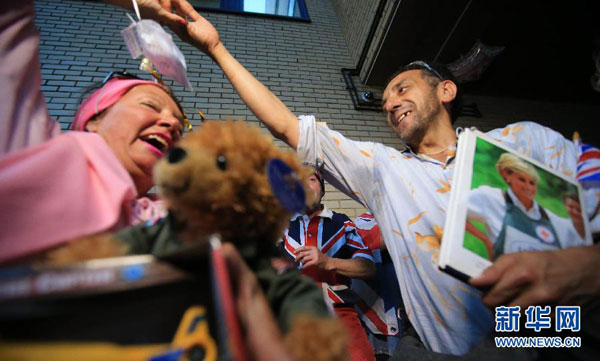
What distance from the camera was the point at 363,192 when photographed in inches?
53.8

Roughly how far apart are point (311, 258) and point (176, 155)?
1253 millimetres

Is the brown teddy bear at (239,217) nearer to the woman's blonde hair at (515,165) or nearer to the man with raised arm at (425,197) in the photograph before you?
the man with raised arm at (425,197)

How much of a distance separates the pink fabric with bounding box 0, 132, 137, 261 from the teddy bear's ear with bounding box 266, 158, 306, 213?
47 centimetres

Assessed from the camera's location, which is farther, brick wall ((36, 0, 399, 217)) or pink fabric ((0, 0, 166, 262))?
brick wall ((36, 0, 399, 217))

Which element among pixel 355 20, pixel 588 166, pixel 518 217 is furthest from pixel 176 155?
pixel 355 20

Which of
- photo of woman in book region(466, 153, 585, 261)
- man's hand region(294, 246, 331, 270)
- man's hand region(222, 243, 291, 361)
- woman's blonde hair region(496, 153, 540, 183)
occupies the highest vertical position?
woman's blonde hair region(496, 153, 540, 183)

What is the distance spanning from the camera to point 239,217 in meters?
0.60

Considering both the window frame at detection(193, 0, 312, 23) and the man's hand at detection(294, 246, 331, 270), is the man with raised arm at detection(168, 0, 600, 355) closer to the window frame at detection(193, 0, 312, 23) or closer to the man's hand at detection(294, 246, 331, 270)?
the man's hand at detection(294, 246, 331, 270)

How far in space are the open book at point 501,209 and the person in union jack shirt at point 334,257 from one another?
849mm

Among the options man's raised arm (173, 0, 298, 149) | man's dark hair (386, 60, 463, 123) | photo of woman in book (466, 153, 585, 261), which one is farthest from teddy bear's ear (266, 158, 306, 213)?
man's dark hair (386, 60, 463, 123)

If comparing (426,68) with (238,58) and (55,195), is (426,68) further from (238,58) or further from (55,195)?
(238,58)

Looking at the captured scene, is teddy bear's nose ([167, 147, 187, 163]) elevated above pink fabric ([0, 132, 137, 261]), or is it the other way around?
teddy bear's nose ([167, 147, 187, 163])

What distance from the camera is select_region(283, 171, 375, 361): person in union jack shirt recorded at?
64.4 inches

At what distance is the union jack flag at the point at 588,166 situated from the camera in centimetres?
105
